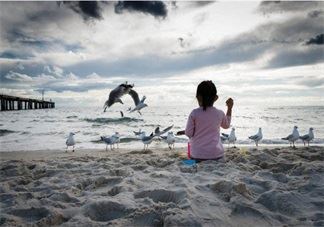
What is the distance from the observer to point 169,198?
3.10m

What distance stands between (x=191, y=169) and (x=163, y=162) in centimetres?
112

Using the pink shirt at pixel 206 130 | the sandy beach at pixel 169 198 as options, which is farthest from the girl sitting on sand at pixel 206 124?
the sandy beach at pixel 169 198

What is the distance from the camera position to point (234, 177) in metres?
3.82

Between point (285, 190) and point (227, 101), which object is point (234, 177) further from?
point (227, 101)

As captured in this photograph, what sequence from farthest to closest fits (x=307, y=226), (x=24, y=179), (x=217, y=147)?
(x=217, y=147), (x=24, y=179), (x=307, y=226)

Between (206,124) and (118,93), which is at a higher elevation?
(118,93)

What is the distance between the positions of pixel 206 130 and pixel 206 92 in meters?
0.52

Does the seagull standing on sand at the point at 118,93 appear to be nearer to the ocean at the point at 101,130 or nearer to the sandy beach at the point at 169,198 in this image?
the sandy beach at the point at 169,198

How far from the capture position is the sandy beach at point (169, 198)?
2.63 meters

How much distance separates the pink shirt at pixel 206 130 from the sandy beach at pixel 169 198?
0.58 feet

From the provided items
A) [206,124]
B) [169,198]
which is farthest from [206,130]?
[169,198]

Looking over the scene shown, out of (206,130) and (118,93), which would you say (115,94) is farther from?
(206,130)

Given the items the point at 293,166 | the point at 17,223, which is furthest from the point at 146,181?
the point at 293,166

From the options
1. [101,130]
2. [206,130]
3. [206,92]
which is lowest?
[101,130]
